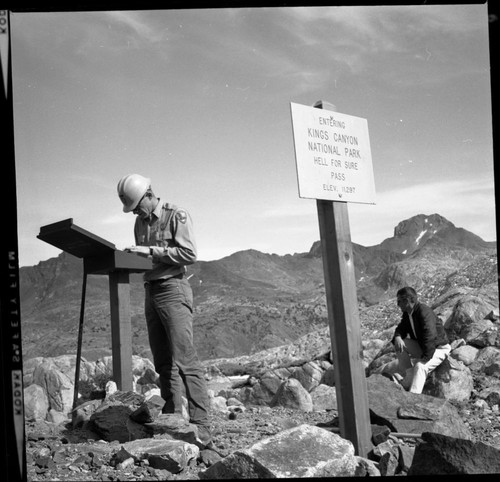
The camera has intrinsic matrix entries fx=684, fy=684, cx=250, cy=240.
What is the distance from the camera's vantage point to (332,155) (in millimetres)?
4504

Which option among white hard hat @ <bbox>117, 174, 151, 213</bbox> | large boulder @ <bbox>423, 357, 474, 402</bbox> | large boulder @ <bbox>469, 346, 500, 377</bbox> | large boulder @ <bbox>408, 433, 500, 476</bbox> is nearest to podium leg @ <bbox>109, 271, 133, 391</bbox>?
white hard hat @ <bbox>117, 174, 151, 213</bbox>

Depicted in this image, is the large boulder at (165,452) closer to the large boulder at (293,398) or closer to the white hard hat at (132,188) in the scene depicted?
the white hard hat at (132,188)

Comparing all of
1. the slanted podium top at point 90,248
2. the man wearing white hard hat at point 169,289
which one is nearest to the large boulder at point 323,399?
the man wearing white hard hat at point 169,289

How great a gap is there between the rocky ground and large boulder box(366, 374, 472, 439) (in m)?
0.19

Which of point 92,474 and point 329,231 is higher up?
point 329,231

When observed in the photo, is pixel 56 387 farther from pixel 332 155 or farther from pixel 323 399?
pixel 332 155

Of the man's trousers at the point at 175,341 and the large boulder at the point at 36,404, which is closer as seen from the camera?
the man's trousers at the point at 175,341

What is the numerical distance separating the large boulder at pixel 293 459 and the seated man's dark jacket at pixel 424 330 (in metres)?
2.15

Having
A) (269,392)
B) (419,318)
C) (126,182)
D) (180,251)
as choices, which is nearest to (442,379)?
(419,318)

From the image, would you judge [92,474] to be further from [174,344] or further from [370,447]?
[370,447]

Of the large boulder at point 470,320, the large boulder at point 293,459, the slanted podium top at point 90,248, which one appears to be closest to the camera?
the large boulder at point 293,459

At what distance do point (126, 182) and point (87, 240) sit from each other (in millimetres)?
495

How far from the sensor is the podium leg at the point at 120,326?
5469 mm

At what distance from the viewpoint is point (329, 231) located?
4598 mm
